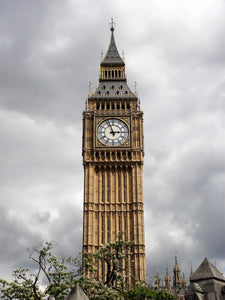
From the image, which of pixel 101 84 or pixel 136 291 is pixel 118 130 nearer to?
pixel 101 84

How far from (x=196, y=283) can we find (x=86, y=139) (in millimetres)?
37115

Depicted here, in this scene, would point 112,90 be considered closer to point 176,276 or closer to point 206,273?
point 206,273

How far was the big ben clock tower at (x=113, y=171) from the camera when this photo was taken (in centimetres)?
5422

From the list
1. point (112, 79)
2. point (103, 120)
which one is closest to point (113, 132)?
point (103, 120)

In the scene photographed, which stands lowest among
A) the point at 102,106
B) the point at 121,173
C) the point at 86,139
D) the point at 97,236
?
the point at 97,236

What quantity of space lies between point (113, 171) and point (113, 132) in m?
5.11

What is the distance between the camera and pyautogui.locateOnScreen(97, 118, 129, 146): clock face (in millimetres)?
58778

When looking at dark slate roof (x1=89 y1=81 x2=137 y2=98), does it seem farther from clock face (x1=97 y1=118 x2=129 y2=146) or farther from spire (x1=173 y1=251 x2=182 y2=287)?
spire (x1=173 y1=251 x2=182 y2=287)

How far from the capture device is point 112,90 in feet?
210

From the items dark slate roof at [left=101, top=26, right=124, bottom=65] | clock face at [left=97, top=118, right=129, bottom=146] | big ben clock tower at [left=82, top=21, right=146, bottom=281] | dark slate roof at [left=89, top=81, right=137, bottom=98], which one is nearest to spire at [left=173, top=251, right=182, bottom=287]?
big ben clock tower at [left=82, top=21, right=146, bottom=281]

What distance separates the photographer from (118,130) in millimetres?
59438

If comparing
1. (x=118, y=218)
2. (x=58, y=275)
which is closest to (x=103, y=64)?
(x=118, y=218)

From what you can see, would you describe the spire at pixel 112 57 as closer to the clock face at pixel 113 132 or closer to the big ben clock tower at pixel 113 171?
the big ben clock tower at pixel 113 171

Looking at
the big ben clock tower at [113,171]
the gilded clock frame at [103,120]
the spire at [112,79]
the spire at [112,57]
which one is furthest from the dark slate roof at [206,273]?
the spire at [112,57]
